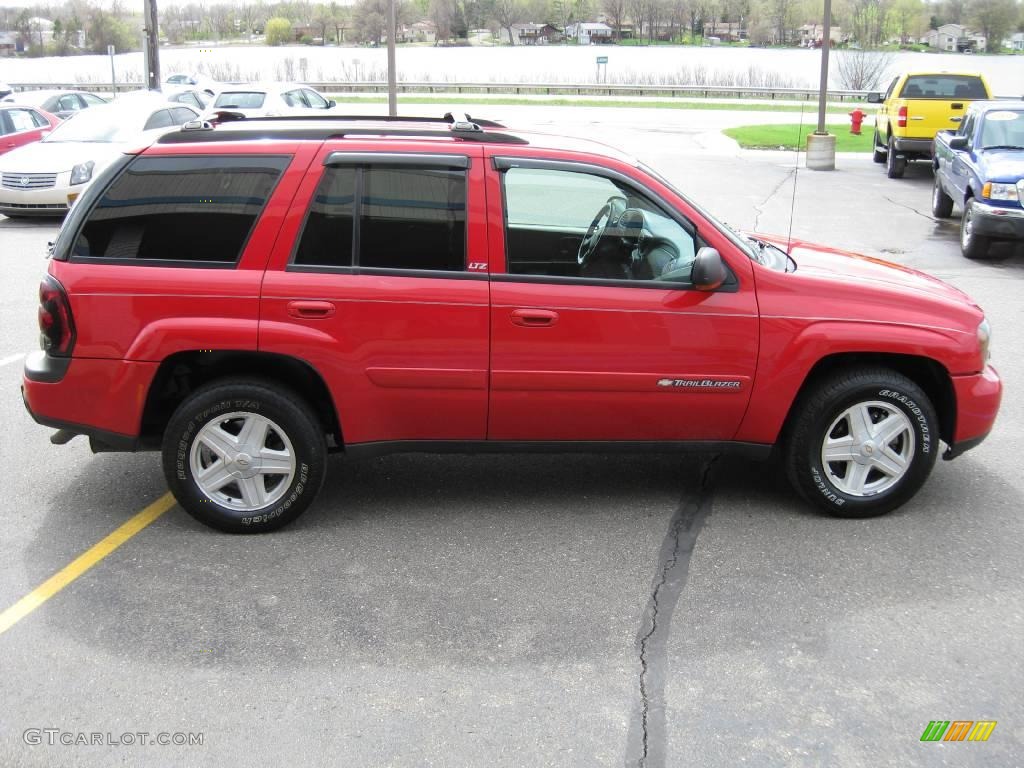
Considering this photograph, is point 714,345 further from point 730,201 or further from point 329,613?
point 730,201

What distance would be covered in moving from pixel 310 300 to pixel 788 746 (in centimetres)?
277

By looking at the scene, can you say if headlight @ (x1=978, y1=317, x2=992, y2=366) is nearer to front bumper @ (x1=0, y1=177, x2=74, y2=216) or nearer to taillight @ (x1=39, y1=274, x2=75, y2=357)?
taillight @ (x1=39, y1=274, x2=75, y2=357)

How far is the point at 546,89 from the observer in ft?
168

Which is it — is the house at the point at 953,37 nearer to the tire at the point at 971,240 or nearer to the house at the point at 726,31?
the house at the point at 726,31

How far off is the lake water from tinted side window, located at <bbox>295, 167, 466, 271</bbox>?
50676 millimetres

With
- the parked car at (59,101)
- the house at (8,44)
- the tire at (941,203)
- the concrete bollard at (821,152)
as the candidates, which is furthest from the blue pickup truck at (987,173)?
the house at (8,44)

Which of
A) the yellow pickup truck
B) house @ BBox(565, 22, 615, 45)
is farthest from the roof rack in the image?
house @ BBox(565, 22, 615, 45)

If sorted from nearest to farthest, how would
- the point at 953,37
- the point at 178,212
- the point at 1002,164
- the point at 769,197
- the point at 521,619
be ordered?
the point at 521,619 → the point at 178,212 → the point at 1002,164 → the point at 769,197 → the point at 953,37

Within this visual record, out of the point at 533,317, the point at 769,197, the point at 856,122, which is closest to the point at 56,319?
the point at 533,317

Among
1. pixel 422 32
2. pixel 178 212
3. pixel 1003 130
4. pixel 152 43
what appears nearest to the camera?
pixel 178 212

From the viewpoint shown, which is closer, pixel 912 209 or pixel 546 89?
pixel 912 209

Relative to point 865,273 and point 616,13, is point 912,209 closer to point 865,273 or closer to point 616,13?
point 865,273

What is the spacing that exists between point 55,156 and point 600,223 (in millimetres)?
12901

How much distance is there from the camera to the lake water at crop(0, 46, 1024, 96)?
58125 mm
